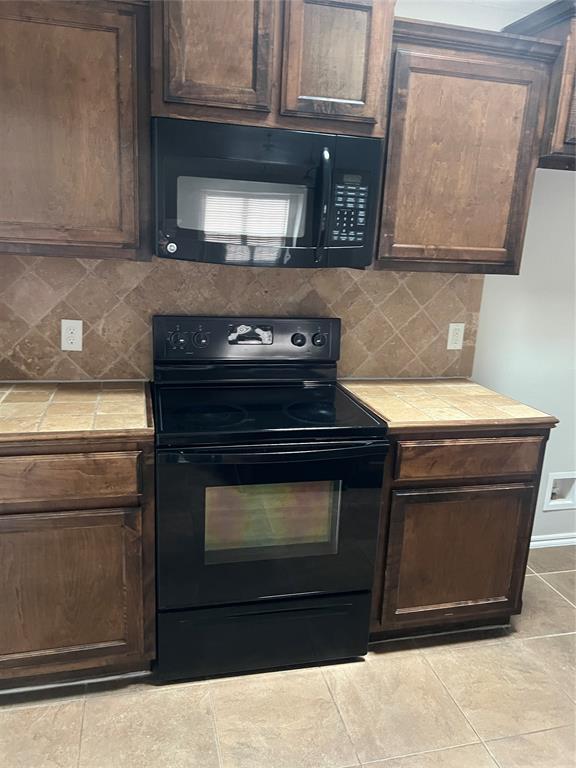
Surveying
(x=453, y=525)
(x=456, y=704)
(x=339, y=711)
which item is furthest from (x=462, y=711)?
(x=453, y=525)

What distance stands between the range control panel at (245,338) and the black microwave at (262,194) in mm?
373

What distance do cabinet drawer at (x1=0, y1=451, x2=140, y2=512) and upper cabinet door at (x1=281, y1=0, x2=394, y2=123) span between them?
3.84 ft

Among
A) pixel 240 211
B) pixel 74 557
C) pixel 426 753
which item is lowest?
pixel 426 753

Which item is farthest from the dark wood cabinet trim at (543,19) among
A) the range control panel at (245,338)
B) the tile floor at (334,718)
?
the tile floor at (334,718)

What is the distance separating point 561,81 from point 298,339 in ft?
4.09

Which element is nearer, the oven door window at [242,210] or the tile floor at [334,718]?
the tile floor at [334,718]

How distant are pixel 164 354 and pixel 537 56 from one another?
1.63 m

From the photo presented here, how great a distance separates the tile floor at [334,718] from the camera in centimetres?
171

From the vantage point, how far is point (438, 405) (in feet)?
7.10

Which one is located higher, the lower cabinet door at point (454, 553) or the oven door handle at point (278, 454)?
the oven door handle at point (278, 454)

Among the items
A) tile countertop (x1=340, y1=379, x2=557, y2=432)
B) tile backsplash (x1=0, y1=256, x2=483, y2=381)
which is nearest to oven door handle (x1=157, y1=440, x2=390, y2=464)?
tile countertop (x1=340, y1=379, x2=557, y2=432)

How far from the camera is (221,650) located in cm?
196

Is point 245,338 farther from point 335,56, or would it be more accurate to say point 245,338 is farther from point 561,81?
point 561,81

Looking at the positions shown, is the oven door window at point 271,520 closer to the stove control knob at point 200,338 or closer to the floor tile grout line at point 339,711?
the floor tile grout line at point 339,711
